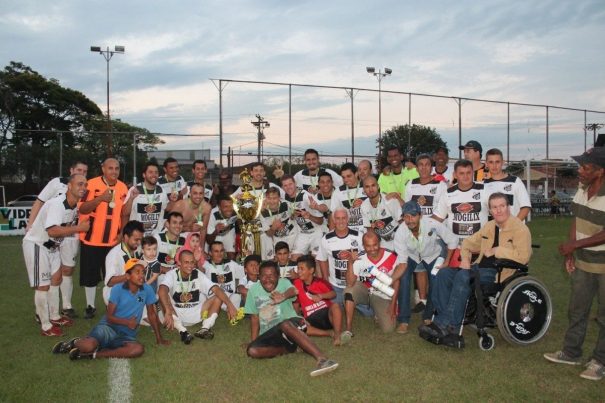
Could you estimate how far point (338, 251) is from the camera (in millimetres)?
6273

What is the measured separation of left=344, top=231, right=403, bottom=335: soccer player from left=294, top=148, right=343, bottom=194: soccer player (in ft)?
6.40

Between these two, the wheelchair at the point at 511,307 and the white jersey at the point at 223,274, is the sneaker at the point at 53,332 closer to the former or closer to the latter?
the white jersey at the point at 223,274

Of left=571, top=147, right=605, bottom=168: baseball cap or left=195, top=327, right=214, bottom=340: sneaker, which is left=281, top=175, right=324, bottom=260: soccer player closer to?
left=195, top=327, right=214, bottom=340: sneaker

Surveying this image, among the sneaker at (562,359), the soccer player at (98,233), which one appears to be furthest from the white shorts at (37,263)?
the sneaker at (562,359)

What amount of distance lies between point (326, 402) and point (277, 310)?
171 cm

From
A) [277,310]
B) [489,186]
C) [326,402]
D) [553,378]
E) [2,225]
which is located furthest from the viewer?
[2,225]

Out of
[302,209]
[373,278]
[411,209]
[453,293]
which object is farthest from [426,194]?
[453,293]

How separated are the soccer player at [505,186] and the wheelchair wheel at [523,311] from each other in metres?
1.16

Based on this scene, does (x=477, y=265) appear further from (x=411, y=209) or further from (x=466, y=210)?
(x=411, y=209)

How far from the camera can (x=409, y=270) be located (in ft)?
19.9

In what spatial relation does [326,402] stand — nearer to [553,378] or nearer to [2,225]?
[553,378]

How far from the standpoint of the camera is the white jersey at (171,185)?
741 centimetres

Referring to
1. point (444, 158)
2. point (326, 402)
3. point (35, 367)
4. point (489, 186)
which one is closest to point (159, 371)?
point (35, 367)

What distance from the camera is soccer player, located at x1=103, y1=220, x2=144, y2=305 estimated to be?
19.1 feet
